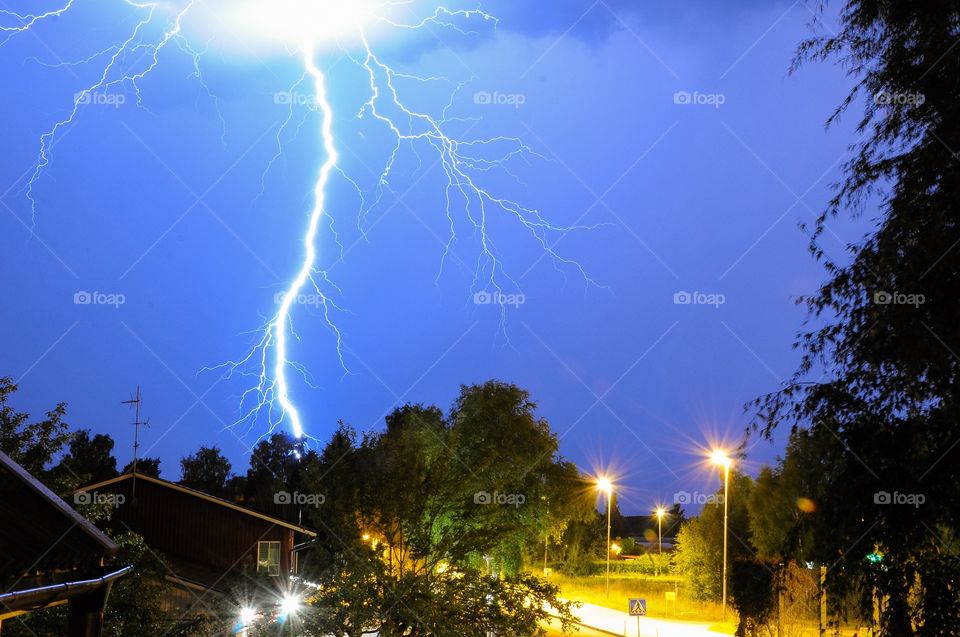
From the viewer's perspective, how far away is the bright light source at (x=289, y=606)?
16.4 m

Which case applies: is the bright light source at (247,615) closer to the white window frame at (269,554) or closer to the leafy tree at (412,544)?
the leafy tree at (412,544)

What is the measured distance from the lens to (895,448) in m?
6.34

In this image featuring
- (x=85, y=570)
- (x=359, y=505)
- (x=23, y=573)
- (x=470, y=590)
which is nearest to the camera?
(x=23, y=573)

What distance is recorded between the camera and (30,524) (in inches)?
165

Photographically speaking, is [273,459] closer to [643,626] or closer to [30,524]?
[643,626]

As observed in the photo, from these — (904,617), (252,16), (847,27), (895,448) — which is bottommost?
(904,617)

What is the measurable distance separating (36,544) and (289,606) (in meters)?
13.1

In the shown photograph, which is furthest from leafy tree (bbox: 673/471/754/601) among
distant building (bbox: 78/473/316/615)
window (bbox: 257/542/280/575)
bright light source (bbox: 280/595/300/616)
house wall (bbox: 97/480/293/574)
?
bright light source (bbox: 280/595/300/616)

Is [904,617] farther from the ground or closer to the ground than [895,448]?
closer to the ground

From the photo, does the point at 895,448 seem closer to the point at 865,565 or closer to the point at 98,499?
the point at 865,565

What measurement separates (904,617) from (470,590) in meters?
10.6

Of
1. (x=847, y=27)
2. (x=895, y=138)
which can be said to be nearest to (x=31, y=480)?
(x=895, y=138)

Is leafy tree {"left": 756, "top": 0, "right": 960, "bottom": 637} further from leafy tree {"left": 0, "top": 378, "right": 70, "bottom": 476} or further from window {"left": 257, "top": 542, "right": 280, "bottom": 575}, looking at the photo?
window {"left": 257, "top": 542, "right": 280, "bottom": 575}

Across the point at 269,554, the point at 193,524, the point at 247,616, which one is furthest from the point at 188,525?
the point at 247,616
